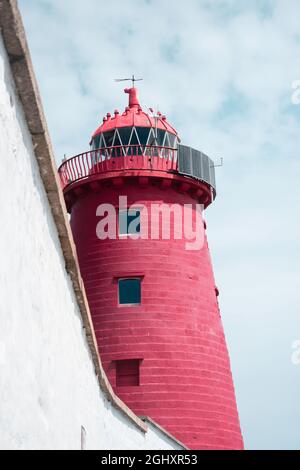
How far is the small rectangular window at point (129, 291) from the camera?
21359 millimetres

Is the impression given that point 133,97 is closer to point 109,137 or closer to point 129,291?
point 109,137

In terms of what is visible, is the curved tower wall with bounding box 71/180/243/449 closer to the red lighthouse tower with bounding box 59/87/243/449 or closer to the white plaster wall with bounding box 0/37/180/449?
the red lighthouse tower with bounding box 59/87/243/449

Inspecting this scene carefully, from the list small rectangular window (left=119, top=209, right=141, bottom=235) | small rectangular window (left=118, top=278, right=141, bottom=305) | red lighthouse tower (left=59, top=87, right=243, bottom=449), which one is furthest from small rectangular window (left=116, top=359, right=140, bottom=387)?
small rectangular window (left=119, top=209, right=141, bottom=235)

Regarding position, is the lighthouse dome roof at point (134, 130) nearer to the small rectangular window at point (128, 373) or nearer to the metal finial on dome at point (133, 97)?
the metal finial on dome at point (133, 97)

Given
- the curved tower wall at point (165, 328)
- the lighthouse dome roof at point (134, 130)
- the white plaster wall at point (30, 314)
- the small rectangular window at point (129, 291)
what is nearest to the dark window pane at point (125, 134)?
the lighthouse dome roof at point (134, 130)

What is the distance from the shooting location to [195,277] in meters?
22.3

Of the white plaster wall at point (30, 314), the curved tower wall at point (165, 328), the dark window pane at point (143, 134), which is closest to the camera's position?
the white plaster wall at point (30, 314)

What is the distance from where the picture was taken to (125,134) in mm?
23984

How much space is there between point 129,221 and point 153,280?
2183mm

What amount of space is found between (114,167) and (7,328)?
688 inches

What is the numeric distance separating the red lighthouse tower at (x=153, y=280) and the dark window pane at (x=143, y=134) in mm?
38

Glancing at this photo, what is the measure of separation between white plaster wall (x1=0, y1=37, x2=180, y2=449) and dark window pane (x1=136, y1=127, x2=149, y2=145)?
14.6m
